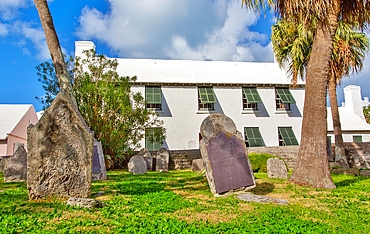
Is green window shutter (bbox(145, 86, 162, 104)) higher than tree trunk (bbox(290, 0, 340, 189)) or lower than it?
higher

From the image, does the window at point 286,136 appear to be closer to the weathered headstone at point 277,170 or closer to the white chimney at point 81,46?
the weathered headstone at point 277,170

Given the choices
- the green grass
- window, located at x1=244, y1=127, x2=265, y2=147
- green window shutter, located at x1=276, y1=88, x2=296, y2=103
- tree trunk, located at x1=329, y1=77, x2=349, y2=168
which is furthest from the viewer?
green window shutter, located at x1=276, y1=88, x2=296, y2=103

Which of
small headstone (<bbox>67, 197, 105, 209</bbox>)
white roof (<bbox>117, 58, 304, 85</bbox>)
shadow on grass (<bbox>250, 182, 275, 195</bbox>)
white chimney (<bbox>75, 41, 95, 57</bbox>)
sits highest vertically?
white chimney (<bbox>75, 41, 95, 57</bbox>)

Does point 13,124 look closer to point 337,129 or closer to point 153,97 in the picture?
point 153,97

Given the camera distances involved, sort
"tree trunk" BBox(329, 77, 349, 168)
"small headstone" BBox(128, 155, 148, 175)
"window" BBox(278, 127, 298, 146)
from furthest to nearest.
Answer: "window" BBox(278, 127, 298, 146) → "tree trunk" BBox(329, 77, 349, 168) → "small headstone" BBox(128, 155, 148, 175)

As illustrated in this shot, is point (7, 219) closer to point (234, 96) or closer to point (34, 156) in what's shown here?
point (34, 156)

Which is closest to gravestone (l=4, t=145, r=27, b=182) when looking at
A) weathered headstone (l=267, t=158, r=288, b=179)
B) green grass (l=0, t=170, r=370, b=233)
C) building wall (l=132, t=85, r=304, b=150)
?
green grass (l=0, t=170, r=370, b=233)

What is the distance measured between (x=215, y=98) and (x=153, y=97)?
507 centimetres

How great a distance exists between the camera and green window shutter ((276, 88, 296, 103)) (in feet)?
80.6

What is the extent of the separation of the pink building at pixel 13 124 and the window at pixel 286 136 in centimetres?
2033

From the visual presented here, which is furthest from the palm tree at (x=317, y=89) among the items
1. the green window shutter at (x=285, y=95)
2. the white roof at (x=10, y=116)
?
the white roof at (x=10, y=116)

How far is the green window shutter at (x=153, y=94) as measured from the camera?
73.7 feet

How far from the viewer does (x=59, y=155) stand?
6020 millimetres

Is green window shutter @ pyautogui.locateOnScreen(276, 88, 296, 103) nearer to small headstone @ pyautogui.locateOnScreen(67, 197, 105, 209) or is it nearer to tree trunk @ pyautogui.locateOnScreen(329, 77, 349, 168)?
tree trunk @ pyautogui.locateOnScreen(329, 77, 349, 168)
